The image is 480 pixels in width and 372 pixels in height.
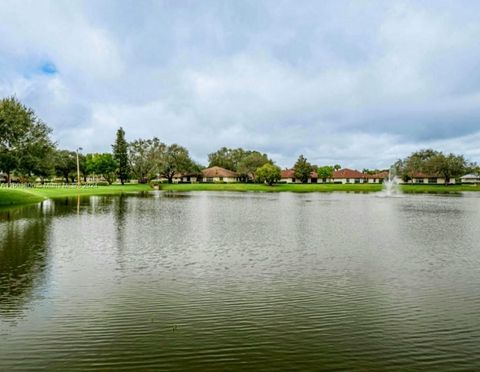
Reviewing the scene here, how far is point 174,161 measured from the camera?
454 feet

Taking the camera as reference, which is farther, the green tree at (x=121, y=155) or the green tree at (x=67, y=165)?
the green tree at (x=67, y=165)

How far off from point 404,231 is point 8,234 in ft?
88.3

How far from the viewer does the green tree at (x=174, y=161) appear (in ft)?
447

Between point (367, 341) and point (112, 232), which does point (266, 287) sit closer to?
point (367, 341)

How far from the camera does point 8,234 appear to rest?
2602 centimetres

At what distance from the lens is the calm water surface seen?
29.3 ft

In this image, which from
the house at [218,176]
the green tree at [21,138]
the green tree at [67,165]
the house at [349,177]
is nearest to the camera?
the green tree at [21,138]

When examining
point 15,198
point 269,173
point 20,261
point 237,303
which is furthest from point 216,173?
point 237,303

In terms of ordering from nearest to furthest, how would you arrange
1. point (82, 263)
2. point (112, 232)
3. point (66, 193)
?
point (82, 263), point (112, 232), point (66, 193)

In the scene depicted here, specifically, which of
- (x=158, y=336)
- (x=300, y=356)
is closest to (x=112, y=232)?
(x=158, y=336)

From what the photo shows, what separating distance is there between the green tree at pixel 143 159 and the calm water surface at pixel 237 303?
112 metres

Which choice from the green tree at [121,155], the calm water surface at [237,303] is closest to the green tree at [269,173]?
the green tree at [121,155]

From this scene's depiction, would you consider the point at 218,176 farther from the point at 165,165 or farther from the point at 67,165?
the point at 67,165

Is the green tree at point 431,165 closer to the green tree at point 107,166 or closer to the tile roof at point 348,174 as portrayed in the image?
the tile roof at point 348,174
